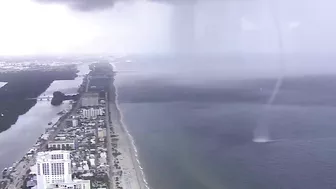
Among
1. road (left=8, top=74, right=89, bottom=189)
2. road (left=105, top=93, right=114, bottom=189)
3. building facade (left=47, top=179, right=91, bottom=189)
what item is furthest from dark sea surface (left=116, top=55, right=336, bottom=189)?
road (left=8, top=74, right=89, bottom=189)

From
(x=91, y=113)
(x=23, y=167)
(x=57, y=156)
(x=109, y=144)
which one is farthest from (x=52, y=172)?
(x=91, y=113)

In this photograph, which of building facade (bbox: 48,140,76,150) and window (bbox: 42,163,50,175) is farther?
building facade (bbox: 48,140,76,150)

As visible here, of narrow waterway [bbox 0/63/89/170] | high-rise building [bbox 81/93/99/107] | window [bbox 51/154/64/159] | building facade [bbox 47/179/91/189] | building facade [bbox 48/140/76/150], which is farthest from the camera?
high-rise building [bbox 81/93/99/107]

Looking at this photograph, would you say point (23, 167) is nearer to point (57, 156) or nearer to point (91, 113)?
point (57, 156)

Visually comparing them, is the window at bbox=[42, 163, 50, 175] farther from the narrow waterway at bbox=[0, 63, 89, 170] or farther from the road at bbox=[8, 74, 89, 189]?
the narrow waterway at bbox=[0, 63, 89, 170]

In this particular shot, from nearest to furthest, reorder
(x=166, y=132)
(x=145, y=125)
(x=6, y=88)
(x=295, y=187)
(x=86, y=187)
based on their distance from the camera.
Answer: (x=86, y=187), (x=295, y=187), (x=166, y=132), (x=145, y=125), (x=6, y=88)

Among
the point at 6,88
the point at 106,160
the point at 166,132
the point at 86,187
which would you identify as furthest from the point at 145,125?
the point at 6,88

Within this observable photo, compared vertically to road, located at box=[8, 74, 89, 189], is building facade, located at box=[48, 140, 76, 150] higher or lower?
higher

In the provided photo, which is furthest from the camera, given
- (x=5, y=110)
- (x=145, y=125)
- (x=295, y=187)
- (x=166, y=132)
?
(x=5, y=110)

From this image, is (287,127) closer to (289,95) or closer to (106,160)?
(106,160)
